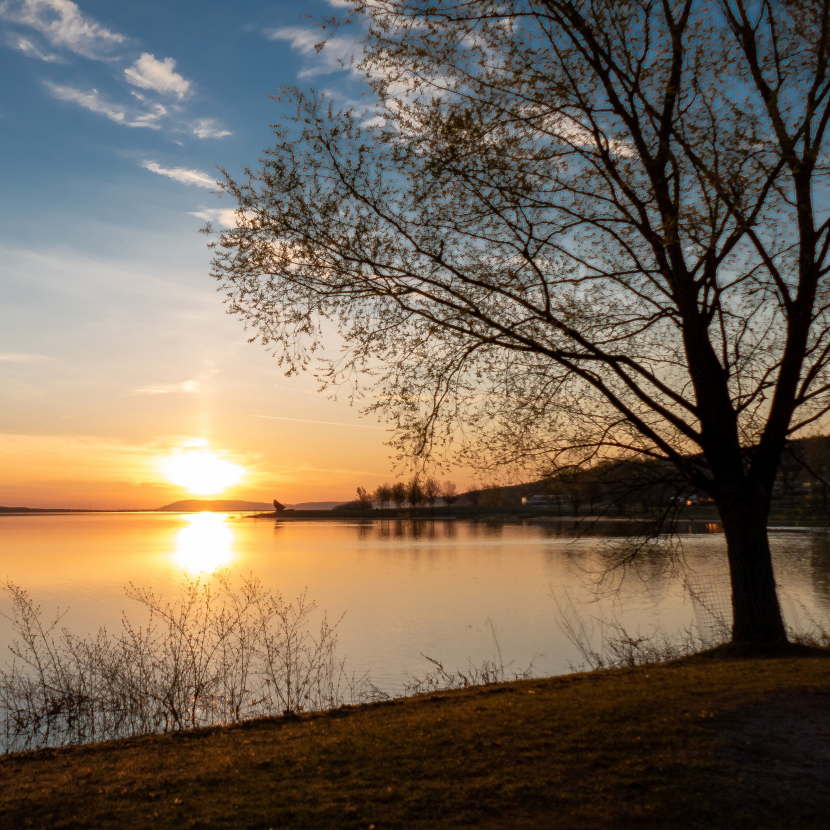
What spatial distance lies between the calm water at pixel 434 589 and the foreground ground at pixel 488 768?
5.55 metres

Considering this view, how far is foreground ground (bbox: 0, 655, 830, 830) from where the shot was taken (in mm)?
4418

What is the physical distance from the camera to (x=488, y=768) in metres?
5.21

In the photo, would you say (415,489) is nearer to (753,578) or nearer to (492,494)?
(492,494)

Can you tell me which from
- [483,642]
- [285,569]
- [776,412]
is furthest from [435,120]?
[285,569]

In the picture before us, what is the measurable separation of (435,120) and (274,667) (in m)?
9.64

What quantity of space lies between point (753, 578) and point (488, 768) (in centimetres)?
633

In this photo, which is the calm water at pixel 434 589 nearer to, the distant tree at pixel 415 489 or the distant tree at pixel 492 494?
the distant tree at pixel 492 494

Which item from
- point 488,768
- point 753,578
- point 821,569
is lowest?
point 821,569

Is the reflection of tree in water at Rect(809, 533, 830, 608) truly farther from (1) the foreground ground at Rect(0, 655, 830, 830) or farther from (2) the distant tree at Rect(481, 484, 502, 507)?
(1) the foreground ground at Rect(0, 655, 830, 830)

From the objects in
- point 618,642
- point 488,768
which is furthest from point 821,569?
point 488,768

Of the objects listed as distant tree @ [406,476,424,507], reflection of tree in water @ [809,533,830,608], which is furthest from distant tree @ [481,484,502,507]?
reflection of tree in water @ [809,533,830,608]

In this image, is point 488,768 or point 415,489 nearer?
point 488,768

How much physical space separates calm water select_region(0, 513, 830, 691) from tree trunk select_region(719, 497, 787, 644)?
114 inches

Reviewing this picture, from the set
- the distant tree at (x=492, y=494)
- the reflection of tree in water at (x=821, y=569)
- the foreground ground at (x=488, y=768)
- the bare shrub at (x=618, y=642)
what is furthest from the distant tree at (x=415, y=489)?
the reflection of tree in water at (x=821, y=569)
